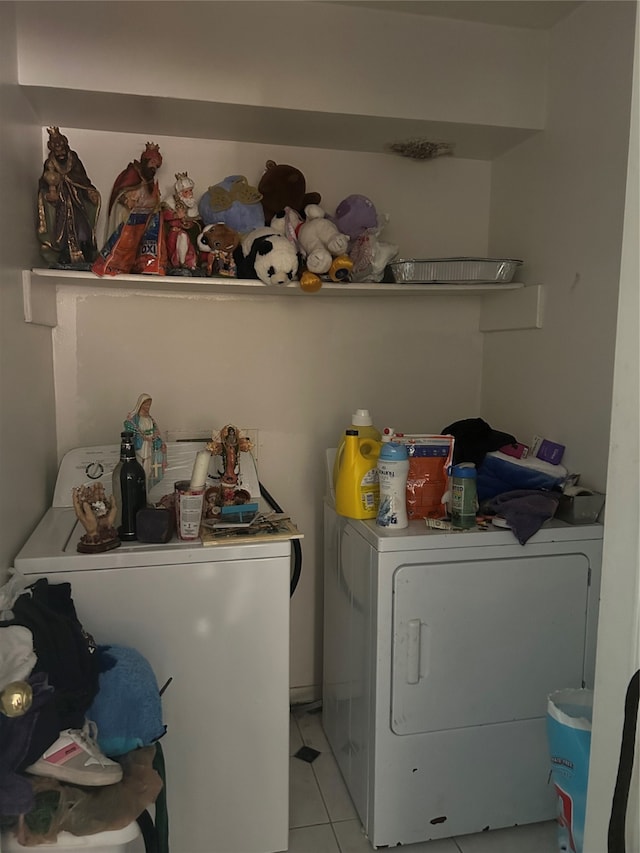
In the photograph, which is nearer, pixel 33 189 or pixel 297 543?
pixel 33 189

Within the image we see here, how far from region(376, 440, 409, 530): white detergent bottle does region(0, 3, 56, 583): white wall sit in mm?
954

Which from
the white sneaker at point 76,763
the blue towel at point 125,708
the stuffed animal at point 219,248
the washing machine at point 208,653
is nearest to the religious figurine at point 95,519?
the washing machine at point 208,653

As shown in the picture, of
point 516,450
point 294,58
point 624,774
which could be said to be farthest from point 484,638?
point 294,58

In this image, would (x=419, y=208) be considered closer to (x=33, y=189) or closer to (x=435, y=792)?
(x=33, y=189)

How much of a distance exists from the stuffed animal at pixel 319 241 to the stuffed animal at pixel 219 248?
0.24m

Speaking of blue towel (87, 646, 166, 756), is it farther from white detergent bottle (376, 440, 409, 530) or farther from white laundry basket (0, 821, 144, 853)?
white detergent bottle (376, 440, 409, 530)

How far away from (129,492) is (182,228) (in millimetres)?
861

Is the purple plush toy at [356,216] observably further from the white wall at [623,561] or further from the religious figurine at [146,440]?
the white wall at [623,561]

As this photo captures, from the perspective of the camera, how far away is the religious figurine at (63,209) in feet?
6.02

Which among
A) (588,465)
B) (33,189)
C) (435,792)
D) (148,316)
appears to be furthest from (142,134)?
(435,792)

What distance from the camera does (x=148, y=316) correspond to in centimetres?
221

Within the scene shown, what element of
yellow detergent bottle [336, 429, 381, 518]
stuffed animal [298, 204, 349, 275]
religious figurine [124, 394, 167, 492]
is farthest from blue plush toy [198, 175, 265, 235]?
yellow detergent bottle [336, 429, 381, 518]

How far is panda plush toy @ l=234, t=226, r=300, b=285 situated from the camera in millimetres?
1969

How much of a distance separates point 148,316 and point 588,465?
1.52m
